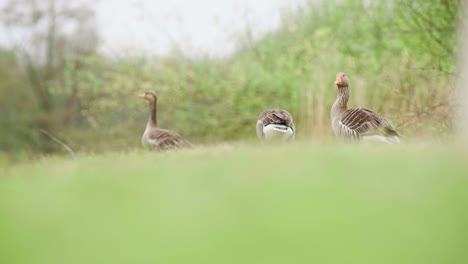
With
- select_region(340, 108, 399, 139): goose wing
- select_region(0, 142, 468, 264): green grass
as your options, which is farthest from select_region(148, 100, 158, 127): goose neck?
select_region(0, 142, 468, 264): green grass

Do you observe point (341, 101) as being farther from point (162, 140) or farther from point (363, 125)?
point (162, 140)

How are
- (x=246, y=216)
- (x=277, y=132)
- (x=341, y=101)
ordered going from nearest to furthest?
1. (x=246, y=216)
2. (x=277, y=132)
3. (x=341, y=101)

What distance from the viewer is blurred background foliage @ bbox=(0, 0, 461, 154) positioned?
25.7 feet

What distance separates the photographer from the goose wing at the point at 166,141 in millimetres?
6211

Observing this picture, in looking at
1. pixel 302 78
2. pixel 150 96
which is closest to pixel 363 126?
pixel 150 96

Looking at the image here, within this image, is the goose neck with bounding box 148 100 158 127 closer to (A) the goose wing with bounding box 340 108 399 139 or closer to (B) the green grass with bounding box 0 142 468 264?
(A) the goose wing with bounding box 340 108 399 139

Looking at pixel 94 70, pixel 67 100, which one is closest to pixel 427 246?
pixel 94 70

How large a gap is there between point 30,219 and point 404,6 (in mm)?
8517

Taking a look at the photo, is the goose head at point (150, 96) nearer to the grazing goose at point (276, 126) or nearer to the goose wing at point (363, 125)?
the grazing goose at point (276, 126)

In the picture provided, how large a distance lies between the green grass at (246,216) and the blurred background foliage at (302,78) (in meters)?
5.03

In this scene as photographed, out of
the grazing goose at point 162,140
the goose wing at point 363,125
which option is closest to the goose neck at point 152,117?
the grazing goose at point 162,140

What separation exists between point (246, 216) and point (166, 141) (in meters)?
5.15

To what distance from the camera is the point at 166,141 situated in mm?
6305

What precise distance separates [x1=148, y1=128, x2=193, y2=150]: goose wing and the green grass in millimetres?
4641
